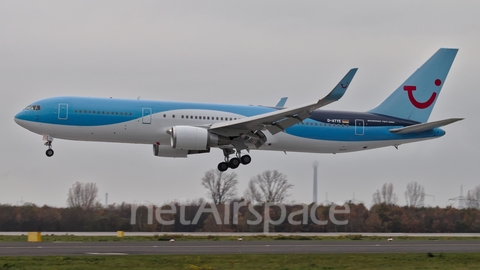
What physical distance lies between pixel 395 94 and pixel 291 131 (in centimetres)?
909

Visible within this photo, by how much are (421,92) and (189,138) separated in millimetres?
18473

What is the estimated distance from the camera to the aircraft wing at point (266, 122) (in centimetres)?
4191

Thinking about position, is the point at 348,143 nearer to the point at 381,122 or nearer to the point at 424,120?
the point at 381,122

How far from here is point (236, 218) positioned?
5700 cm

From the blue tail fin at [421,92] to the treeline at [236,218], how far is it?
1047 centimetres

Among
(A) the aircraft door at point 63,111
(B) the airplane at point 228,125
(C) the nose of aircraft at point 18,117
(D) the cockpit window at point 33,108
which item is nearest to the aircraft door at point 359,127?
(B) the airplane at point 228,125

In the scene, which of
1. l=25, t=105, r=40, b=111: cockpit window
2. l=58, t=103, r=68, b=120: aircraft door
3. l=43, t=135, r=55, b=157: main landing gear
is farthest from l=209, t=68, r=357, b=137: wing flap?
l=25, t=105, r=40, b=111: cockpit window

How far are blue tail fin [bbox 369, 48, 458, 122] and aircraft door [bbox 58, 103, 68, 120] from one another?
20.2m

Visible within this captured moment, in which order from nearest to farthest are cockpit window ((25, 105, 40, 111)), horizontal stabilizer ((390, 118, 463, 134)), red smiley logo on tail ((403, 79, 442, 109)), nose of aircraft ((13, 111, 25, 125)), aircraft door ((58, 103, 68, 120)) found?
aircraft door ((58, 103, 68, 120)) < cockpit window ((25, 105, 40, 111)) < nose of aircraft ((13, 111, 25, 125)) < horizontal stabilizer ((390, 118, 463, 134)) < red smiley logo on tail ((403, 79, 442, 109))

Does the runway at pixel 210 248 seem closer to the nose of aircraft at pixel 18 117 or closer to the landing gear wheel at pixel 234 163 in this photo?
the landing gear wheel at pixel 234 163

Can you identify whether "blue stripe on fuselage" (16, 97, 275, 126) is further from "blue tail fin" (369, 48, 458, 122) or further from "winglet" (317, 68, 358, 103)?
"blue tail fin" (369, 48, 458, 122)

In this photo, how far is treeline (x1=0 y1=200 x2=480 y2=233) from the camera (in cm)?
5519

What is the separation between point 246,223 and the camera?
56656 mm

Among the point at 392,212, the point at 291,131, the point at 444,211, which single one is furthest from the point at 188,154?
the point at 444,211
